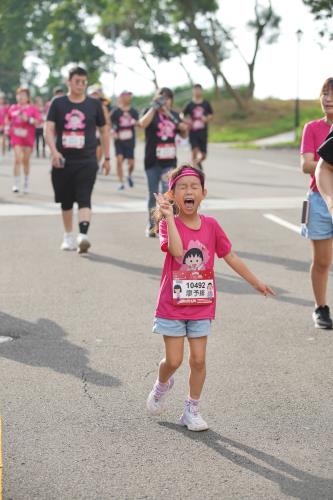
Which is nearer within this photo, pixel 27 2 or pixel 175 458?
pixel 175 458

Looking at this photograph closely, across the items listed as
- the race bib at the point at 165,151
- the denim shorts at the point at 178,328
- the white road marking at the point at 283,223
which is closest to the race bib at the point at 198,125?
the white road marking at the point at 283,223

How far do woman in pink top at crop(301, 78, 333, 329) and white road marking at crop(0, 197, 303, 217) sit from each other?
8275mm

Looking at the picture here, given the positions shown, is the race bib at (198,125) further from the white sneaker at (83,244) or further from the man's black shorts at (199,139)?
the white sneaker at (83,244)

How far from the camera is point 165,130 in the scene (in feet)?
41.4

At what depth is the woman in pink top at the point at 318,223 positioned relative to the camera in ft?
23.7

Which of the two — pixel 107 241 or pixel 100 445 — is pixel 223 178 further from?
pixel 100 445

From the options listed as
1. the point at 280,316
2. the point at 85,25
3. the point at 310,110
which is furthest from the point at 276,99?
the point at 280,316

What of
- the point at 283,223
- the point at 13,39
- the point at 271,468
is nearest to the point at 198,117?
the point at 283,223

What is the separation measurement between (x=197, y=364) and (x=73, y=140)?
6.45 metres

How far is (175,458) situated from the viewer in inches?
181

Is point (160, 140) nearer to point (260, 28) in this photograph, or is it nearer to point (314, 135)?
point (314, 135)

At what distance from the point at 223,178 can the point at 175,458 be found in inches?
728

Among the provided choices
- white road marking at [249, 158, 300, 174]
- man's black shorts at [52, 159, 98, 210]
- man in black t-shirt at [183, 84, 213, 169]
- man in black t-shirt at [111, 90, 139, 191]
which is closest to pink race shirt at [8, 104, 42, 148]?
man in black t-shirt at [111, 90, 139, 191]

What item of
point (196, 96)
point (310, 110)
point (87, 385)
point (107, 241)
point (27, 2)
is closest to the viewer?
point (87, 385)
